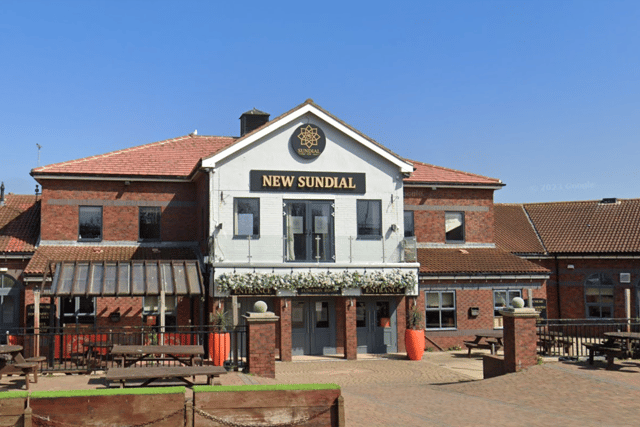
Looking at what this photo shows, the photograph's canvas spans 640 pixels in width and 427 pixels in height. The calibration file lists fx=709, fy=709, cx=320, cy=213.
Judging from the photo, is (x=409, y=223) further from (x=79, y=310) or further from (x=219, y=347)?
(x=79, y=310)

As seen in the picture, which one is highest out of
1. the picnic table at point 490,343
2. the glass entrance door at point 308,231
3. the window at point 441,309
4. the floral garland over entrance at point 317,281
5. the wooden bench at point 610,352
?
the glass entrance door at point 308,231

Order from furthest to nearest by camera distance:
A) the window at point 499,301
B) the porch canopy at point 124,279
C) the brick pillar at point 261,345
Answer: the window at point 499,301, the porch canopy at point 124,279, the brick pillar at point 261,345

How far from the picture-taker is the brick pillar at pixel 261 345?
16.2 metres

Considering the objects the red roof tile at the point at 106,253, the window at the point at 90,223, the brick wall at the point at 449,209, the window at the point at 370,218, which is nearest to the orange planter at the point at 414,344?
the window at the point at 370,218

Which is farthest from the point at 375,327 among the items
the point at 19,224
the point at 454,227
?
the point at 19,224

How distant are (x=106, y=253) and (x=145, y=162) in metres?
3.88

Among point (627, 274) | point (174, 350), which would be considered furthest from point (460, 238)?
Result: point (174, 350)

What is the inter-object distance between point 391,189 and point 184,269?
25.1ft

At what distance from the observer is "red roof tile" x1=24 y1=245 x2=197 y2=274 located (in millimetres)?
24016

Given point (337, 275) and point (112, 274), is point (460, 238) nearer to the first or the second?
point (337, 275)

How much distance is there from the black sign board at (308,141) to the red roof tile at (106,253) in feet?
17.6

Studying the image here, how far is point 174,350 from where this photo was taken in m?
15.4

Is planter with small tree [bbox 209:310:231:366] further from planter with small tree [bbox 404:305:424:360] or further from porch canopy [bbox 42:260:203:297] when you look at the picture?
planter with small tree [bbox 404:305:424:360]

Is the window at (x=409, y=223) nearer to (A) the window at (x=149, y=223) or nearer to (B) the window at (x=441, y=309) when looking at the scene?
(B) the window at (x=441, y=309)
